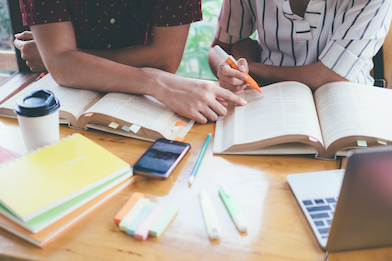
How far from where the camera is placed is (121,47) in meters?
1.22

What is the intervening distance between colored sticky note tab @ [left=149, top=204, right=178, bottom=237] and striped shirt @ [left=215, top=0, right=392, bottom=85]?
0.69m

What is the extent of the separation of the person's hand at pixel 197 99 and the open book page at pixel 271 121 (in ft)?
0.10

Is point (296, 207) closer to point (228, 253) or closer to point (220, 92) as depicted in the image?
point (228, 253)

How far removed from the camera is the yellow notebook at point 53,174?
1.97 ft

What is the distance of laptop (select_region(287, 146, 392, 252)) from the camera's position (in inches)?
20.0

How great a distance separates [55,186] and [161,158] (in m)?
0.22

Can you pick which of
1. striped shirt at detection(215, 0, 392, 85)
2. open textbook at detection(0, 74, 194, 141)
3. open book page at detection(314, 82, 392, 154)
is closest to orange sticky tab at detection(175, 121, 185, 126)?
open textbook at detection(0, 74, 194, 141)

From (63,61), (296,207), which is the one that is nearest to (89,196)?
(296,207)

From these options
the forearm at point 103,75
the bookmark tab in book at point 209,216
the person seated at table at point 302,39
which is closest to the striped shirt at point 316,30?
the person seated at table at point 302,39

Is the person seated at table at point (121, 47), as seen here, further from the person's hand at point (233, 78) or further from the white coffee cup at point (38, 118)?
the white coffee cup at point (38, 118)

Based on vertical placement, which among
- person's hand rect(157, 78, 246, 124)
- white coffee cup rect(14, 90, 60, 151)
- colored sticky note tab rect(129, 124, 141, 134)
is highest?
white coffee cup rect(14, 90, 60, 151)

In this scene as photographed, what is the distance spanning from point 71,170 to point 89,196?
0.21 feet

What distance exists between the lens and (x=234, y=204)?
671mm

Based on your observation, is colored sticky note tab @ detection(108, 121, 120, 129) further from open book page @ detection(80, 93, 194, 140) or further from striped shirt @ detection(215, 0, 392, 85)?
striped shirt @ detection(215, 0, 392, 85)
